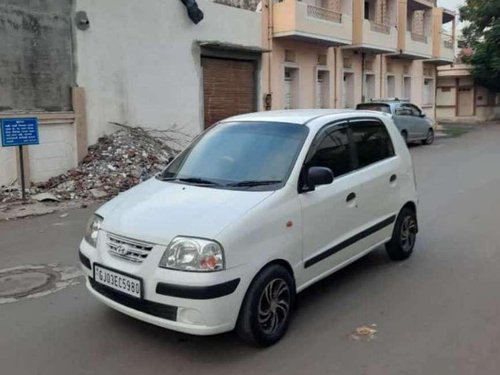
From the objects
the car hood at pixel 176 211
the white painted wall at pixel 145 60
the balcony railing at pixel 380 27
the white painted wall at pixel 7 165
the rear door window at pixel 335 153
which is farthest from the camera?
the balcony railing at pixel 380 27

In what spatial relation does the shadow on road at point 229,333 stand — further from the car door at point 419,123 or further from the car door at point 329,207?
the car door at point 419,123

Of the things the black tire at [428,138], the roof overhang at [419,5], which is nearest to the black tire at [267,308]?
the black tire at [428,138]

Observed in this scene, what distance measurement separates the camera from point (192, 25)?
15.4 m

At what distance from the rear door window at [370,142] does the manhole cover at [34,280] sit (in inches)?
122

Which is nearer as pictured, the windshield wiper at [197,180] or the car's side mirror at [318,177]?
the car's side mirror at [318,177]

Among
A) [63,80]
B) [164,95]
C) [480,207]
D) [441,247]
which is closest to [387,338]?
[441,247]

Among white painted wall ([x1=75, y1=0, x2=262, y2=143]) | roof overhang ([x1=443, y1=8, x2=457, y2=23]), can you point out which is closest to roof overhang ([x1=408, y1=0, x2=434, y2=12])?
roof overhang ([x1=443, y1=8, x2=457, y2=23])

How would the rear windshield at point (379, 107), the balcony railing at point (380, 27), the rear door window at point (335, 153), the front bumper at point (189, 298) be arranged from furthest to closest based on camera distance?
the balcony railing at point (380, 27) < the rear windshield at point (379, 107) < the rear door window at point (335, 153) < the front bumper at point (189, 298)

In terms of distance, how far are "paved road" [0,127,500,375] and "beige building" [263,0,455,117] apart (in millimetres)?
13568

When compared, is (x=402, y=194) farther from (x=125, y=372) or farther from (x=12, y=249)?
(x=12, y=249)

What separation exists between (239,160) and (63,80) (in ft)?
28.8

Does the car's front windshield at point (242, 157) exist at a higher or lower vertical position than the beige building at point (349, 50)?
lower

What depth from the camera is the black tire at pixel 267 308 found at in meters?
3.75

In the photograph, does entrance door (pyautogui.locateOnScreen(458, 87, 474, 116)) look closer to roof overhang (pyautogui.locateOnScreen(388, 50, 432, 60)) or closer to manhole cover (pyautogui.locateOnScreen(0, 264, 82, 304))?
roof overhang (pyautogui.locateOnScreen(388, 50, 432, 60))
